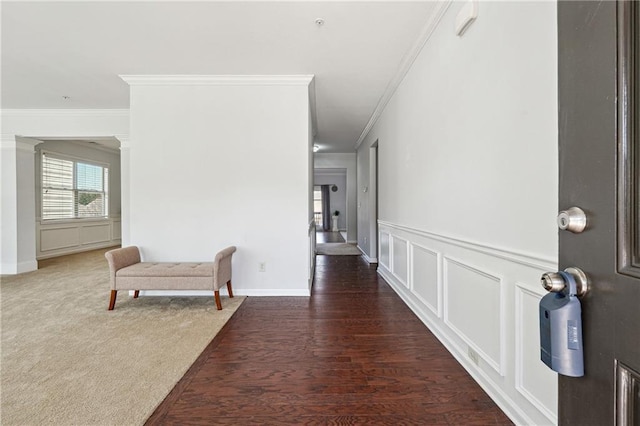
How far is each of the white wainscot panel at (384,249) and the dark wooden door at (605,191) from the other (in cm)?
335

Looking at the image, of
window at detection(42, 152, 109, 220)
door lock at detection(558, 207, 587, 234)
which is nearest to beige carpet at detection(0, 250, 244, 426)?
door lock at detection(558, 207, 587, 234)

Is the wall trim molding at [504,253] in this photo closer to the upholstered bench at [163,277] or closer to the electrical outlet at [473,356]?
the electrical outlet at [473,356]

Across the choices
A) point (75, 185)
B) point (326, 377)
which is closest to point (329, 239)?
point (75, 185)

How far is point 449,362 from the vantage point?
1.98m

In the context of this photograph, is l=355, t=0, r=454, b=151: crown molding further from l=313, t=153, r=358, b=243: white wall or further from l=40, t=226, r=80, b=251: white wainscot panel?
l=40, t=226, r=80, b=251: white wainscot panel

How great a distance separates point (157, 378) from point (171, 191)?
7.24 ft

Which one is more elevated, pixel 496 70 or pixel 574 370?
pixel 496 70

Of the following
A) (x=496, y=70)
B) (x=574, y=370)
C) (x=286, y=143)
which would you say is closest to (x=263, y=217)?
(x=286, y=143)

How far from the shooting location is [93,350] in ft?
7.09

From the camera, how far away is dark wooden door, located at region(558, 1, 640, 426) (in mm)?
490

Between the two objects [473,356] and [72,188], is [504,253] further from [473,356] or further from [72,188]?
[72,188]

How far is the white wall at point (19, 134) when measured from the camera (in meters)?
4.49

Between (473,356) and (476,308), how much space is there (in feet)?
1.06

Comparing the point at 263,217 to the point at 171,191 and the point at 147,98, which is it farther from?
the point at 147,98
